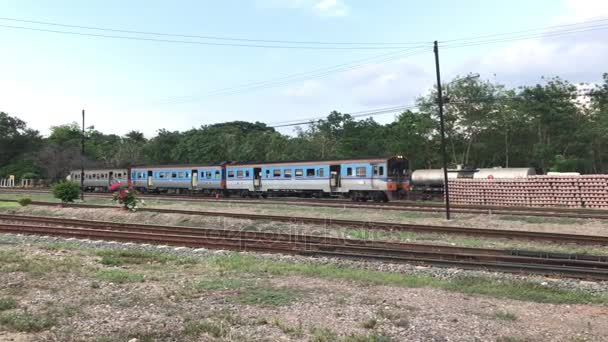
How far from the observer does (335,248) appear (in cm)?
1281

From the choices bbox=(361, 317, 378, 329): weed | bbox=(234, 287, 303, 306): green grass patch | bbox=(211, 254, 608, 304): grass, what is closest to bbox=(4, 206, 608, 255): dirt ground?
bbox=(211, 254, 608, 304): grass

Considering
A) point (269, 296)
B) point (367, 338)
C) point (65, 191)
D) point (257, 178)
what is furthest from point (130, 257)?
point (257, 178)

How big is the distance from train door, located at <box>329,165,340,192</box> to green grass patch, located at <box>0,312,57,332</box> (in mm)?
26363

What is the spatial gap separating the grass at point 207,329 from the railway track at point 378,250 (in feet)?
19.2

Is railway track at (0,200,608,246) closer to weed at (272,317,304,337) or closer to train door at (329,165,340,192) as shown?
weed at (272,317,304,337)

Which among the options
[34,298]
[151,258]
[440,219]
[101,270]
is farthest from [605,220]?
[34,298]

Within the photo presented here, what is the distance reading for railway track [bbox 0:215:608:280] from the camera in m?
10.2

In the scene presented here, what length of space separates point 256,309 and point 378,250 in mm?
5798

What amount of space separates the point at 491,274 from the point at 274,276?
4553 millimetres

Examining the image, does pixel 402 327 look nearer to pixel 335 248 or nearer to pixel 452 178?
pixel 335 248

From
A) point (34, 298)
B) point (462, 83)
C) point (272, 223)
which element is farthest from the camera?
point (462, 83)

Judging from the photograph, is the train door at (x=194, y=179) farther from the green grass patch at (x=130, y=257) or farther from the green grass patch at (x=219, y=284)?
the green grass patch at (x=219, y=284)

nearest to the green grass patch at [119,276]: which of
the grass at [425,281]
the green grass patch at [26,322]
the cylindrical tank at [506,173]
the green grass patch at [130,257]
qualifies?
the green grass patch at [130,257]

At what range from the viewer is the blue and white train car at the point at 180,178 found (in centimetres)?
4107
